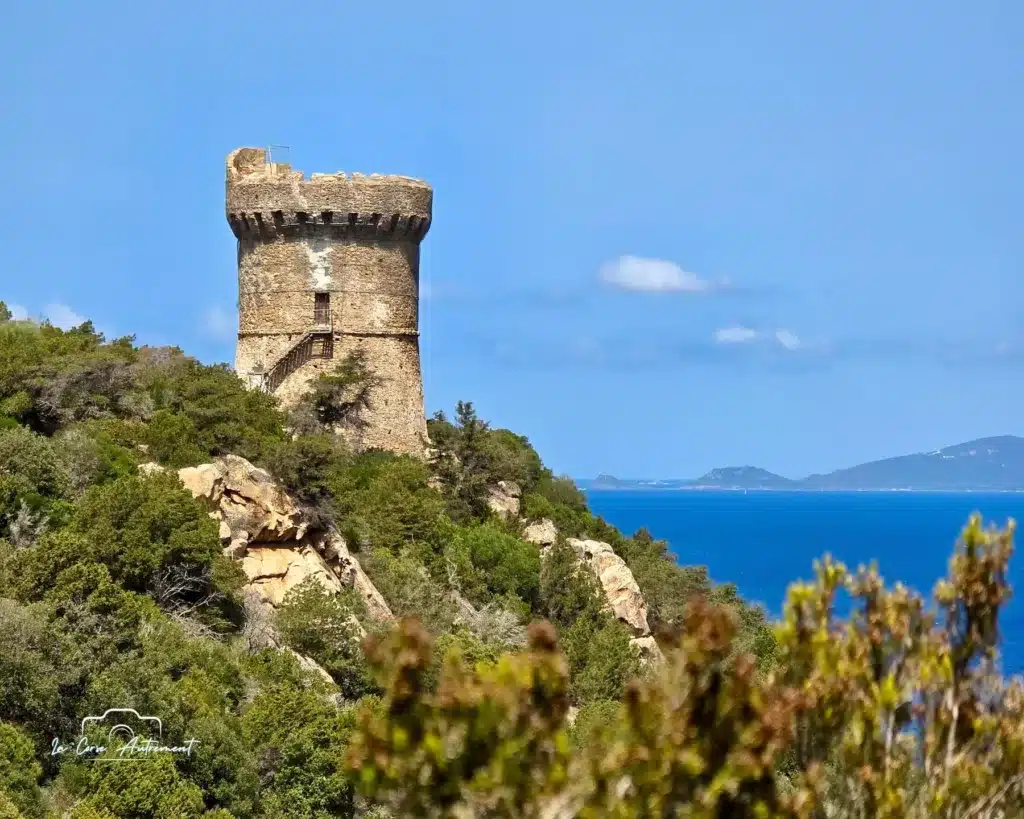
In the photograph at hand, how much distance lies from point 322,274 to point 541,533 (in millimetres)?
8264

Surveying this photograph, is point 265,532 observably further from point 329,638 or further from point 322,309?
point 322,309

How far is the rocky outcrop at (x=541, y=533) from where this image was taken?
1618 inches

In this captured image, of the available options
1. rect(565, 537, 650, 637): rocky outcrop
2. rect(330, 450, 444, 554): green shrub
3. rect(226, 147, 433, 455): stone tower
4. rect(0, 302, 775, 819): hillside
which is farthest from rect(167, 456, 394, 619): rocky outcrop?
rect(565, 537, 650, 637): rocky outcrop

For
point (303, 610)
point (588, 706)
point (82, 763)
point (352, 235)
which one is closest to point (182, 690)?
point (82, 763)

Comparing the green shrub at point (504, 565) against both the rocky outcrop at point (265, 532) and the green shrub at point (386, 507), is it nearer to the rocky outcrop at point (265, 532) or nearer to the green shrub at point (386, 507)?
the green shrub at point (386, 507)

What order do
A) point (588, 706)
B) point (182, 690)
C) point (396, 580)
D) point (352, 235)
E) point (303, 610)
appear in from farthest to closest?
1. point (352, 235)
2. point (396, 580)
3. point (588, 706)
4. point (303, 610)
5. point (182, 690)

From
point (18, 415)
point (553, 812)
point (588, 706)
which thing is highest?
point (18, 415)

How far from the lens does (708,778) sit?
27.1ft

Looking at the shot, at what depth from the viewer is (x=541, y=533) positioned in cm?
4166

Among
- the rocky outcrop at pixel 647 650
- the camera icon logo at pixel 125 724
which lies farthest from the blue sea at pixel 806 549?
the camera icon logo at pixel 125 724

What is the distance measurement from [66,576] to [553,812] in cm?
1499

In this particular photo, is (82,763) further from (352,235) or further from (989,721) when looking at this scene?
(352,235)

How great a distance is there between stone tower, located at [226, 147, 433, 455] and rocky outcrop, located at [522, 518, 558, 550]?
15.7 feet
